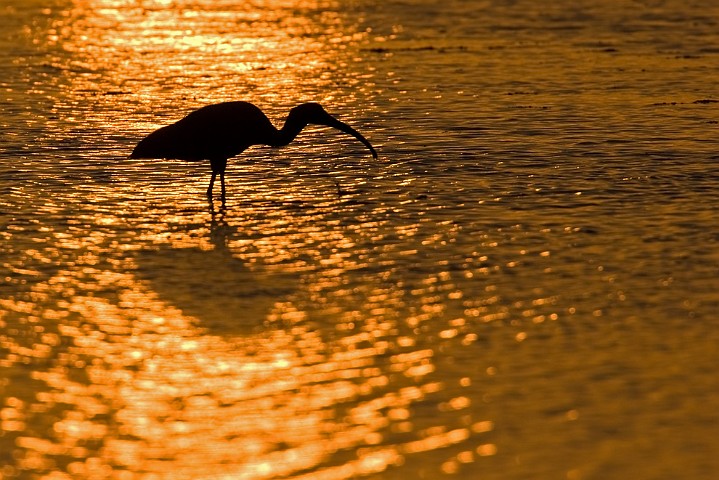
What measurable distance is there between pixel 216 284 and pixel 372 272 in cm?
124

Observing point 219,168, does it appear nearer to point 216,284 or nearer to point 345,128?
point 345,128

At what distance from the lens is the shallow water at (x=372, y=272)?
8.88 metres

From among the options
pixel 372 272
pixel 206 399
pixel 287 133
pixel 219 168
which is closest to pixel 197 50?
pixel 287 133

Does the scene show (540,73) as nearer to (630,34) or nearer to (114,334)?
(630,34)

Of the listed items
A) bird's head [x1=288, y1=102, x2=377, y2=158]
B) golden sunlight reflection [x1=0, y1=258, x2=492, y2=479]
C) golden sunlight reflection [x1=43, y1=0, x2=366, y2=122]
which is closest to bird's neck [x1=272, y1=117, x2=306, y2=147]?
bird's head [x1=288, y1=102, x2=377, y2=158]

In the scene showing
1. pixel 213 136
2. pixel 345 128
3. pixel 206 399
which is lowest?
pixel 206 399

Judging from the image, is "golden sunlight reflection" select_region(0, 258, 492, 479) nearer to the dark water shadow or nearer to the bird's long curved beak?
the dark water shadow

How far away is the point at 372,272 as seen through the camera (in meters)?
12.6

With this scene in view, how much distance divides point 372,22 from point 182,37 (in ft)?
12.5

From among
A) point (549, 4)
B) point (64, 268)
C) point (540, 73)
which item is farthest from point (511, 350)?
point (549, 4)

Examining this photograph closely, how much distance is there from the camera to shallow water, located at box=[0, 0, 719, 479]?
8.88 m

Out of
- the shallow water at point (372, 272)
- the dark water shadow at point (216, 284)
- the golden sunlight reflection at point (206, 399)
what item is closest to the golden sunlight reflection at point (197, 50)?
the shallow water at point (372, 272)

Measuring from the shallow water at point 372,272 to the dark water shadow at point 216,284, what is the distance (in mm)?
33

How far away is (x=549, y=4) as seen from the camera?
3089 centimetres
